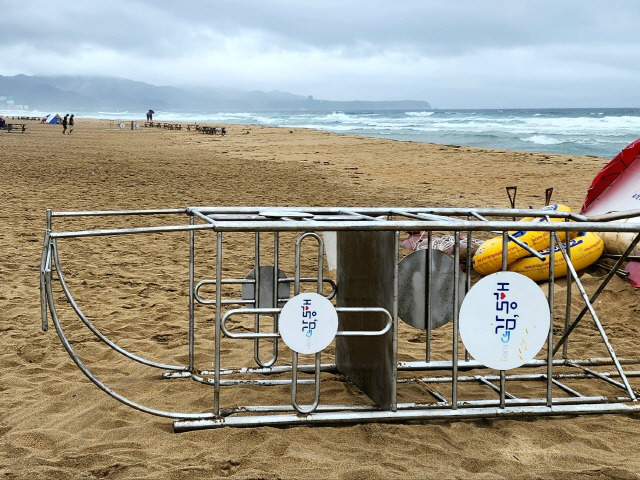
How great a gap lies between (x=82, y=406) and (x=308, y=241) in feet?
19.0

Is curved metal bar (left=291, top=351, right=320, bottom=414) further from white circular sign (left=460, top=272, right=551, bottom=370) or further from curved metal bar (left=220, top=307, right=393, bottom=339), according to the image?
white circular sign (left=460, top=272, right=551, bottom=370)

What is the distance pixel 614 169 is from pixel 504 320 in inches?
198

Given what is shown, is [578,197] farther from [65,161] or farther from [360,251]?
[65,161]

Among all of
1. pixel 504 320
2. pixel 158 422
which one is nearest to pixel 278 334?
pixel 158 422

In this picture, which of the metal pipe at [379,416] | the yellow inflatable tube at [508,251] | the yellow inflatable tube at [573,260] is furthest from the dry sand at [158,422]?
the yellow inflatable tube at [508,251]

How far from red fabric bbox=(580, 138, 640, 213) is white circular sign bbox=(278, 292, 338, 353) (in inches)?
215

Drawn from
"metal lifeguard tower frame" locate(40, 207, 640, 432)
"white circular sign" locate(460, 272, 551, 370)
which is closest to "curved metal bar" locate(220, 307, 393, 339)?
"metal lifeguard tower frame" locate(40, 207, 640, 432)

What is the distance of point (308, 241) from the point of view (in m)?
9.65

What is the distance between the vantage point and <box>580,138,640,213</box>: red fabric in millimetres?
7930

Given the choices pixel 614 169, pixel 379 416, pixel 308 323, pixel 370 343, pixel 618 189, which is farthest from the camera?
pixel 614 169

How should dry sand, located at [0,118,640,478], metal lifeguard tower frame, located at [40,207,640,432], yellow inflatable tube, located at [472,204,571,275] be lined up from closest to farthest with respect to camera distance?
dry sand, located at [0,118,640,478], metal lifeguard tower frame, located at [40,207,640,432], yellow inflatable tube, located at [472,204,571,275]

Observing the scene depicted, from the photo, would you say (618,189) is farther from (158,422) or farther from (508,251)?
(158,422)

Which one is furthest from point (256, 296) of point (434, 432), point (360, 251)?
point (434, 432)

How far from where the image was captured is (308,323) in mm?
3582
